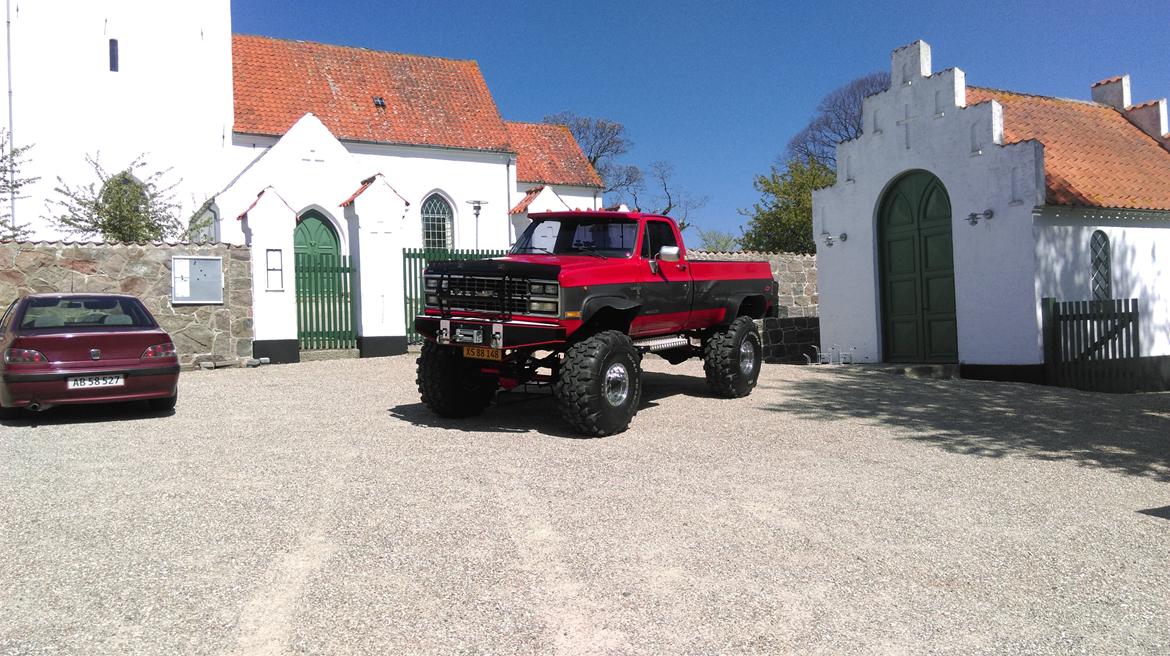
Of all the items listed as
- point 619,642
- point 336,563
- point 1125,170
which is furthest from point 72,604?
point 1125,170

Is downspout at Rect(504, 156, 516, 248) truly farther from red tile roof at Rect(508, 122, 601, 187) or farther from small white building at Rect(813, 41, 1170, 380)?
small white building at Rect(813, 41, 1170, 380)

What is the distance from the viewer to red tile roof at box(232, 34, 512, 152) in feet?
91.5

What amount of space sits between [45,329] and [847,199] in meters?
13.4

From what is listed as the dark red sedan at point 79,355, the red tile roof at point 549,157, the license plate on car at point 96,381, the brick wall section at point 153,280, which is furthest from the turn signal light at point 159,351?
the red tile roof at point 549,157

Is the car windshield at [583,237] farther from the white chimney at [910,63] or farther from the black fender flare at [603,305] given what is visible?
the white chimney at [910,63]

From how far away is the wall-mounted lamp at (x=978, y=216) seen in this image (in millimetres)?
13648

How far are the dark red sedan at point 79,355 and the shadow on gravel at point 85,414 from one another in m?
0.22

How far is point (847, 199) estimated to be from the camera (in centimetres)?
1648

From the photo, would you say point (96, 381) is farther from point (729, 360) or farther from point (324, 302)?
point (324, 302)

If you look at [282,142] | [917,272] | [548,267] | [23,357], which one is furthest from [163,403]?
[917,272]

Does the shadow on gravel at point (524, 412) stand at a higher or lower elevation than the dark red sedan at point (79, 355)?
lower

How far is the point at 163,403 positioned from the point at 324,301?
730 cm

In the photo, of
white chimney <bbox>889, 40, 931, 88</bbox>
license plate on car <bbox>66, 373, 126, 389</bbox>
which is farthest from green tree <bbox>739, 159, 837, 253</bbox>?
license plate on car <bbox>66, 373, 126, 389</bbox>

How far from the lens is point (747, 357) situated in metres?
11.1
